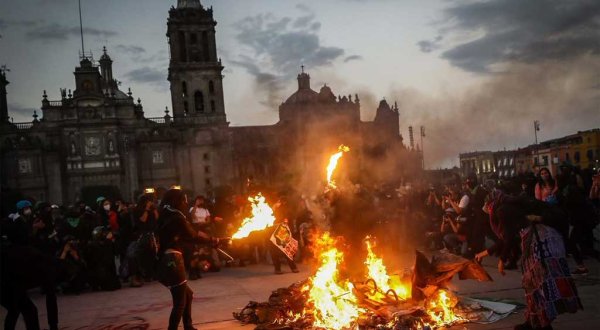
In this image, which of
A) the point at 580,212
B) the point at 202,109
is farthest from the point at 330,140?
the point at 580,212

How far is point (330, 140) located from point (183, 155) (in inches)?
741

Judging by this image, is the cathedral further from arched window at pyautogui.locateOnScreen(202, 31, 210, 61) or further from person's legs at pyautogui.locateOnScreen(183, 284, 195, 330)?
person's legs at pyautogui.locateOnScreen(183, 284, 195, 330)

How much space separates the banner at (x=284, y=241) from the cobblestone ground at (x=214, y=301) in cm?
98

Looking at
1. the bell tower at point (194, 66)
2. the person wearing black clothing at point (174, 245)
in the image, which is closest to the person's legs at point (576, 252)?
the person wearing black clothing at point (174, 245)

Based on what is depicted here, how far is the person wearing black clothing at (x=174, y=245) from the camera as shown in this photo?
6340 mm

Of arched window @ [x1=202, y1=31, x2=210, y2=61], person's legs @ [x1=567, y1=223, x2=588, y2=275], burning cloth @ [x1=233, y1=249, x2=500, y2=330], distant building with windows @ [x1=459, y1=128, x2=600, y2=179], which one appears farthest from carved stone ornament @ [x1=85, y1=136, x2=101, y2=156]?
person's legs @ [x1=567, y1=223, x2=588, y2=275]

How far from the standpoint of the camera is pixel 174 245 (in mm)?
6477

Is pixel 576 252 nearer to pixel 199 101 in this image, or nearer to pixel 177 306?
pixel 177 306

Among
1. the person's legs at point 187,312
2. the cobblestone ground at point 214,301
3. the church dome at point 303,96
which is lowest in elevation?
the cobblestone ground at point 214,301

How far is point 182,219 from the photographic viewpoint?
6.51m

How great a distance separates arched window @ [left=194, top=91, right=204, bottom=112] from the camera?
56844 millimetres

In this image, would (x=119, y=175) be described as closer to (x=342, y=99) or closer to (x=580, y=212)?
(x=342, y=99)

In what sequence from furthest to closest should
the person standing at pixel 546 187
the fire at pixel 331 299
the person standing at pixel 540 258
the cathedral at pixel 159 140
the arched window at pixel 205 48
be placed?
the arched window at pixel 205 48
the cathedral at pixel 159 140
the person standing at pixel 546 187
the fire at pixel 331 299
the person standing at pixel 540 258

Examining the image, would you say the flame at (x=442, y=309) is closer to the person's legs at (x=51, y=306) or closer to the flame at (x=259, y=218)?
the flame at (x=259, y=218)
